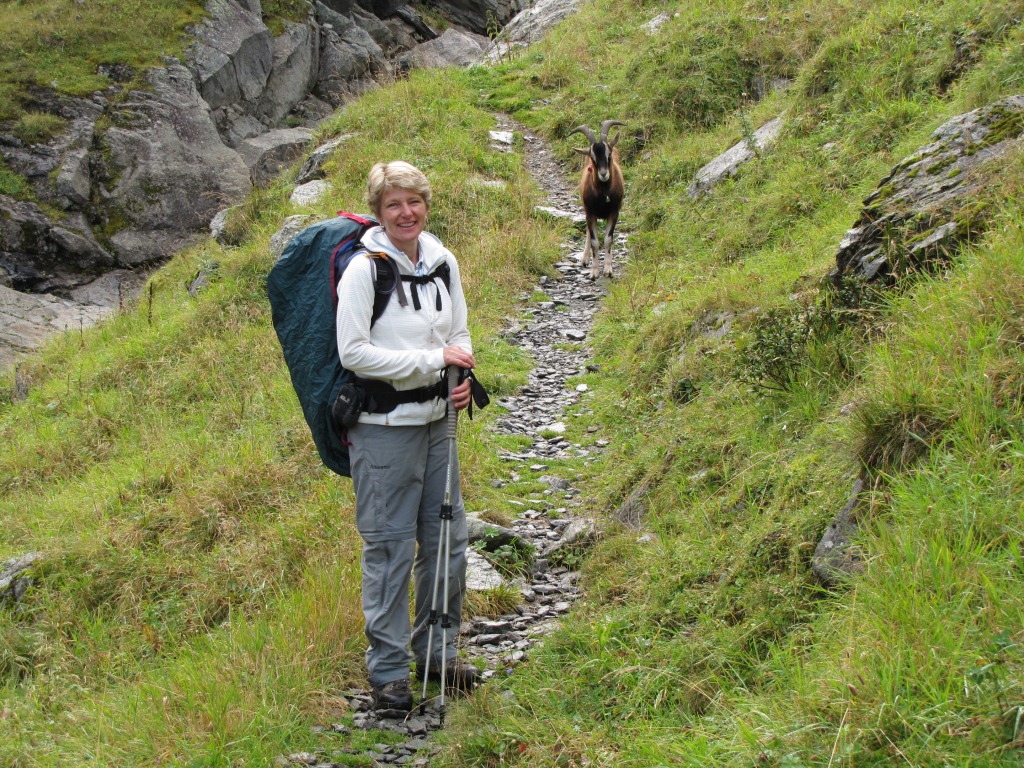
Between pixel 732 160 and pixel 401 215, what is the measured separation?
8412 mm

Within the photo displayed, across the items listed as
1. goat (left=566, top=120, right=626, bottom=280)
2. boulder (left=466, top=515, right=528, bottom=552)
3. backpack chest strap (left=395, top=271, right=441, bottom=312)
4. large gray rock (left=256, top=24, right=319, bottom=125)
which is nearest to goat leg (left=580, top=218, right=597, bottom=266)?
goat (left=566, top=120, right=626, bottom=280)

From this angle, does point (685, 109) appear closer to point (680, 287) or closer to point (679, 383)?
point (680, 287)

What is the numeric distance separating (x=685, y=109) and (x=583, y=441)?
9269 mm

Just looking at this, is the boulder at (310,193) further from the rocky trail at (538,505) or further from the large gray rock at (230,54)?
the large gray rock at (230,54)

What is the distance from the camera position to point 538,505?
6242 mm

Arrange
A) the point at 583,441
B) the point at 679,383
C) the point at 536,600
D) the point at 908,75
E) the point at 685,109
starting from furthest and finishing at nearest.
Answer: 1. the point at 685,109
2. the point at 908,75
3. the point at 583,441
4. the point at 679,383
5. the point at 536,600

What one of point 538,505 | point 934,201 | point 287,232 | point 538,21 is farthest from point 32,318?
point 934,201

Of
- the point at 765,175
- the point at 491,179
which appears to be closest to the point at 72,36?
the point at 491,179

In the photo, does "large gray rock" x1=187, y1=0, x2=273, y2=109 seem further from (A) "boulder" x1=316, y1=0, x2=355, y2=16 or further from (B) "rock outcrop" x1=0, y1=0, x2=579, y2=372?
(A) "boulder" x1=316, y1=0, x2=355, y2=16

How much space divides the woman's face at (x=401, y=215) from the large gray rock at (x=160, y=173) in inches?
788

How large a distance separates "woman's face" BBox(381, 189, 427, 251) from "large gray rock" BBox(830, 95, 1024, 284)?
2891 mm

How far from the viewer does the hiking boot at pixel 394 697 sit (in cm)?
391

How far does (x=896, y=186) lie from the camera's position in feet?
18.7

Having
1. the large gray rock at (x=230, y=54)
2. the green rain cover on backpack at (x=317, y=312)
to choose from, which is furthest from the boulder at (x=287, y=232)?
the large gray rock at (x=230, y=54)
